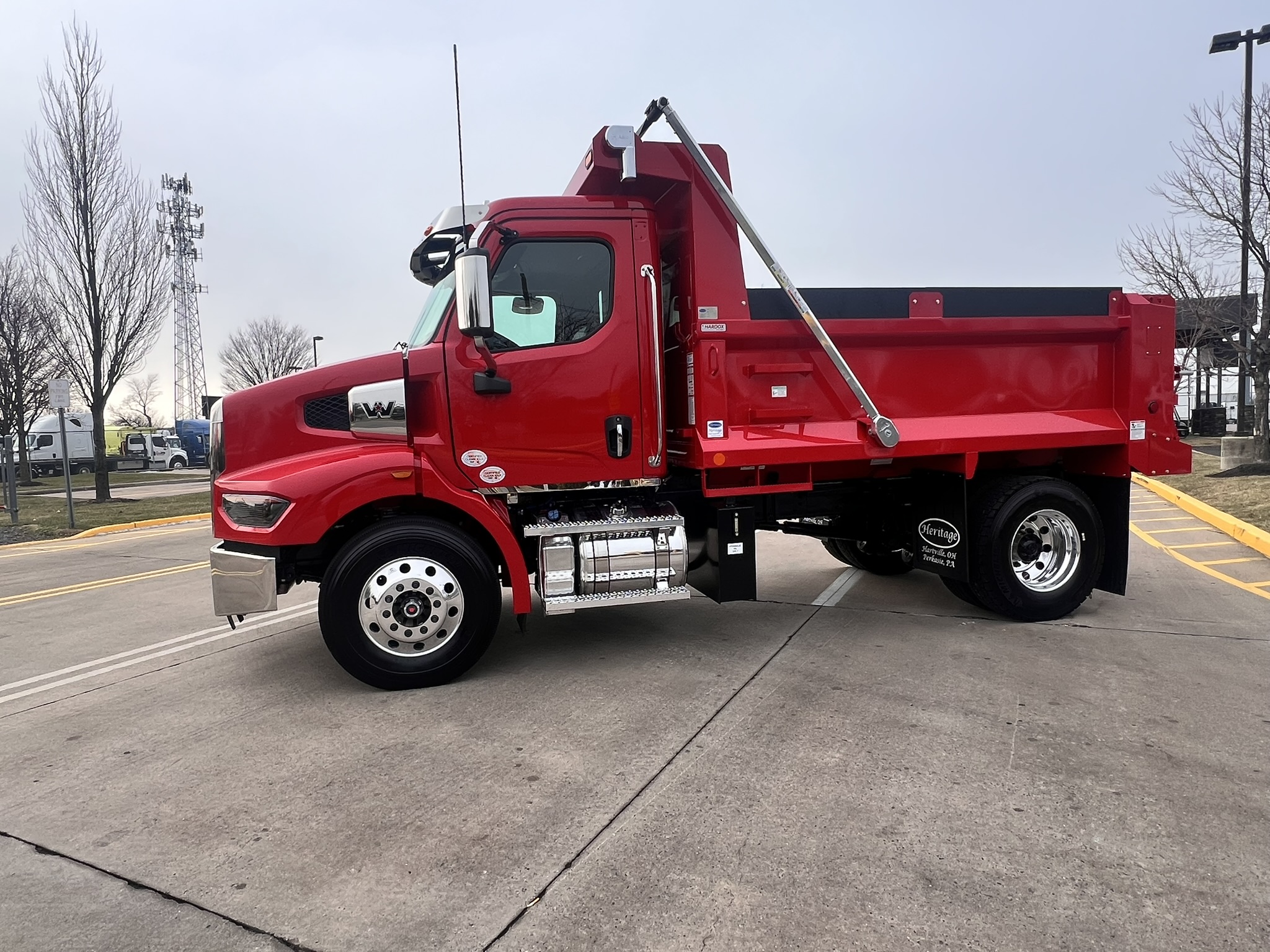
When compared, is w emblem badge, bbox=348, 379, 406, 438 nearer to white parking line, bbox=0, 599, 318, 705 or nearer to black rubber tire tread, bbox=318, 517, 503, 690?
black rubber tire tread, bbox=318, 517, 503, 690

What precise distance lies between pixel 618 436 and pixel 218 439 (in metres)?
2.41

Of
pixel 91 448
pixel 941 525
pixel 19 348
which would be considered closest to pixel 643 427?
pixel 941 525

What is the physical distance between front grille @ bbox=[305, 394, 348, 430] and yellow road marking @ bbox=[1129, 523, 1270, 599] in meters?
7.03

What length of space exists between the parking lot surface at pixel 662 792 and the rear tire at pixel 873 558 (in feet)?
6.13

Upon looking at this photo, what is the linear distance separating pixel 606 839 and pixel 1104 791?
1.97 m

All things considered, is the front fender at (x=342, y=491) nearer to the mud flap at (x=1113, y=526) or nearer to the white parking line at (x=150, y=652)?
the white parking line at (x=150, y=652)

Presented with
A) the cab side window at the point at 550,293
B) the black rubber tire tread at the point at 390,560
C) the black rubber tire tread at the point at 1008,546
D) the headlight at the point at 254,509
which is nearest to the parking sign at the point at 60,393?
the headlight at the point at 254,509

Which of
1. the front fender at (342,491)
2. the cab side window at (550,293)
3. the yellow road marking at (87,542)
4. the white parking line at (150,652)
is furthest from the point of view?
the yellow road marking at (87,542)

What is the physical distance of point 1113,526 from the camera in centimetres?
628

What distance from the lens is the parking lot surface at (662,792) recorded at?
101 inches

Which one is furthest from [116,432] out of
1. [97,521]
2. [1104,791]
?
[1104,791]

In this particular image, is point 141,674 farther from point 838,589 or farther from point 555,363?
point 838,589

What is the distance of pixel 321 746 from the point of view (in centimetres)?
398

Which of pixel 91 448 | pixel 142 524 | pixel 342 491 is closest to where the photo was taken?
pixel 342 491
